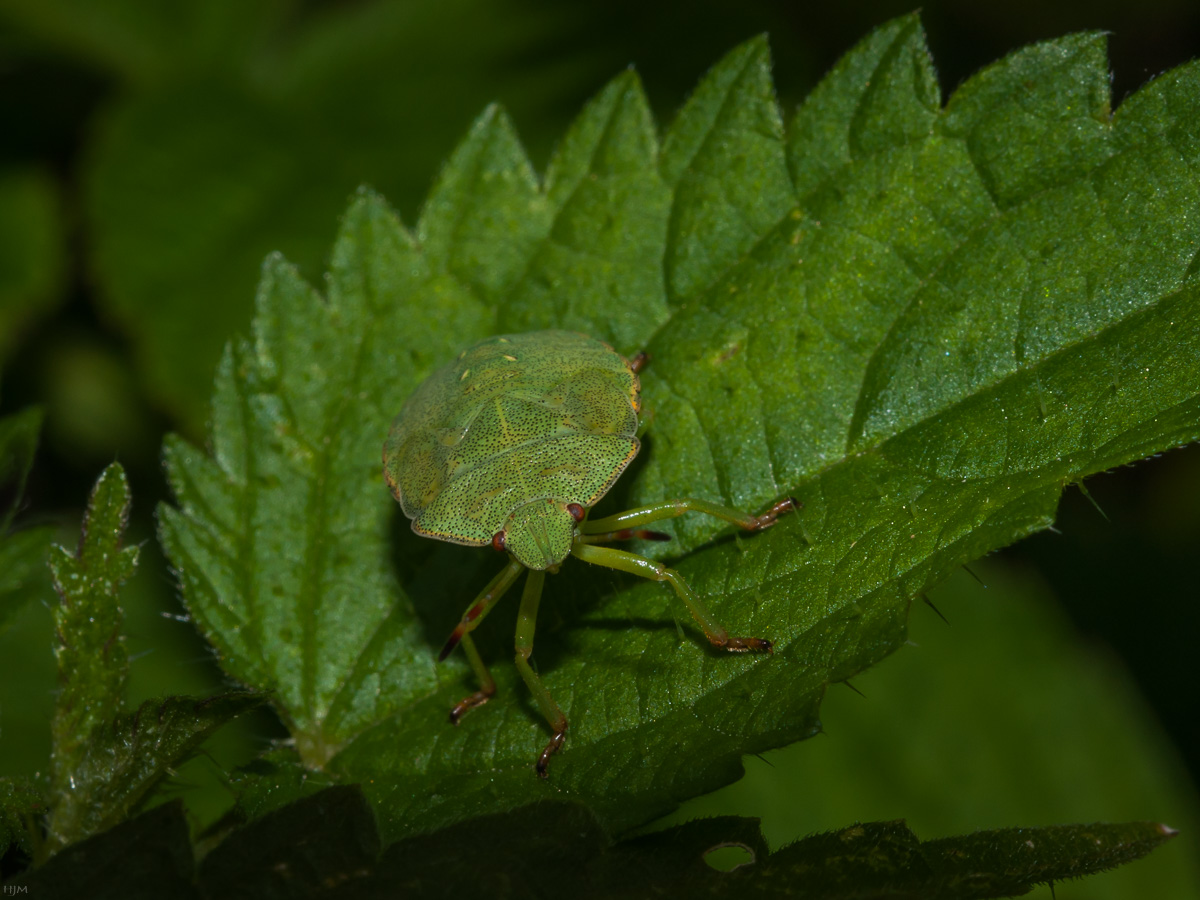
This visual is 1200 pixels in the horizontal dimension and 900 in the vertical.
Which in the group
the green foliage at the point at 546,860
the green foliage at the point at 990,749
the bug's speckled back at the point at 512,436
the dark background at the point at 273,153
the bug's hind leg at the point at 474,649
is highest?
the dark background at the point at 273,153

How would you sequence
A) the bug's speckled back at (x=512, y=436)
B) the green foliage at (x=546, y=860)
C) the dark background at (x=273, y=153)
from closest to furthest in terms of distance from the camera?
the green foliage at (x=546, y=860), the bug's speckled back at (x=512, y=436), the dark background at (x=273, y=153)

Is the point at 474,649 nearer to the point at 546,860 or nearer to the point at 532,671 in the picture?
the point at 532,671

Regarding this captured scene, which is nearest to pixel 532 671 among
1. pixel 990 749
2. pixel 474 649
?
pixel 474 649

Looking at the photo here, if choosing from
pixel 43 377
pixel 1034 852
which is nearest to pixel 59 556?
pixel 1034 852

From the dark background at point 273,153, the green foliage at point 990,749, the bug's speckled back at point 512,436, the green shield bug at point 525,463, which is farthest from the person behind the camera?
the dark background at point 273,153

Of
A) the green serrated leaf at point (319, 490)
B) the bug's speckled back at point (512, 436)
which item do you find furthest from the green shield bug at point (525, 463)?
the green serrated leaf at point (319, 490)

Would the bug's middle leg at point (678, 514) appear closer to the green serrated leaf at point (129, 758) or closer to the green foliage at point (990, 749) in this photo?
the green serrated leaf at point (129, 758)

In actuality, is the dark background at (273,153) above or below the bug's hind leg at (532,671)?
above
